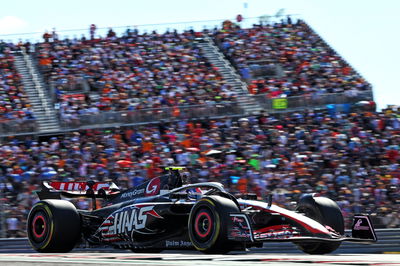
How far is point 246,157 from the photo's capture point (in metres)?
20.4

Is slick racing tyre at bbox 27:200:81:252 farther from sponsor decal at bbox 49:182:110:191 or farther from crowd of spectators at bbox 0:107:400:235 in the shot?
crowd of spectators at bbox 0:107:400:235

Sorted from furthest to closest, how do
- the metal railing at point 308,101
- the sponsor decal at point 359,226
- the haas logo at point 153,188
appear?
the metal railing at point 308,101, the haas logo at point 153,188, the sponsor decal at point 359,226

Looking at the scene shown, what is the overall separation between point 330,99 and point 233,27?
337 inches

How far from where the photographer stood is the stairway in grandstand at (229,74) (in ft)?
83.4

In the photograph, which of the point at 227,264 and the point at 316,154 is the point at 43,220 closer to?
the point at 227,264

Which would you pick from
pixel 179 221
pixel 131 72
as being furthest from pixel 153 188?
pixel 131 72

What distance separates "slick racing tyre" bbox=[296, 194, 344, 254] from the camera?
33.5 feet

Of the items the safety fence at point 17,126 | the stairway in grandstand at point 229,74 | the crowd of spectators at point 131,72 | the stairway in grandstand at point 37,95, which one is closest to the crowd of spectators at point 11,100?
the safety fence at point 17,126

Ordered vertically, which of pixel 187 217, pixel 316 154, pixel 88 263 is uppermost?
pixel 88 263

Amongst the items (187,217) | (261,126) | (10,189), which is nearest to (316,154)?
(261,126)

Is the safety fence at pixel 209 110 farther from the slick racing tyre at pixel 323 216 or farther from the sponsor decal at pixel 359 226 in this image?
the sponsor decal at pixel 359 226

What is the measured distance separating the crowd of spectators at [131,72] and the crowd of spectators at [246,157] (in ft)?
5.82

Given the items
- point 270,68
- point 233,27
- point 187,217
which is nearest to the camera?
point 187,217

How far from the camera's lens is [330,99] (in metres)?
25.9
